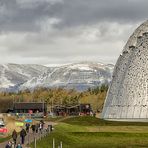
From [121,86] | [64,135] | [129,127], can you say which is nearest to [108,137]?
[64,135]

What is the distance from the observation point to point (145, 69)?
131 metres

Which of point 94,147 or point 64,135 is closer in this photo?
point 94,147

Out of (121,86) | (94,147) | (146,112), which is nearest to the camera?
(94,147)

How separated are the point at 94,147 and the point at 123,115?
58457mm

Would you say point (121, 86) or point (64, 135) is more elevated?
point (121, 86)

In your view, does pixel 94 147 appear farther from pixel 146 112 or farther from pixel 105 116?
pixel 105 116

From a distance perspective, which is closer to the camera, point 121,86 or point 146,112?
point 146,112

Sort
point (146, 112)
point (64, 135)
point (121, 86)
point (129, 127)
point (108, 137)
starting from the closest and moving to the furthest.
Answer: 1. point (64, 135)
2. point (108, 137)
3. point (129, 127)
4. point (146, 112)
5. point (121, 86)

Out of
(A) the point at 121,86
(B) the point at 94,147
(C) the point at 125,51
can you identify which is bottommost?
(B) the point at 94,147

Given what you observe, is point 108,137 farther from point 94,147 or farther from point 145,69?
point 145,69

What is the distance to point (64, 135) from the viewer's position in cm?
7831

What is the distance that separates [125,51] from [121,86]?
1066 cm

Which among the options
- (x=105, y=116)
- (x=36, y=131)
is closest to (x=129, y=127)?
(x=36, y=131)

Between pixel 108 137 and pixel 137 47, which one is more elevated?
pixel 137 47
